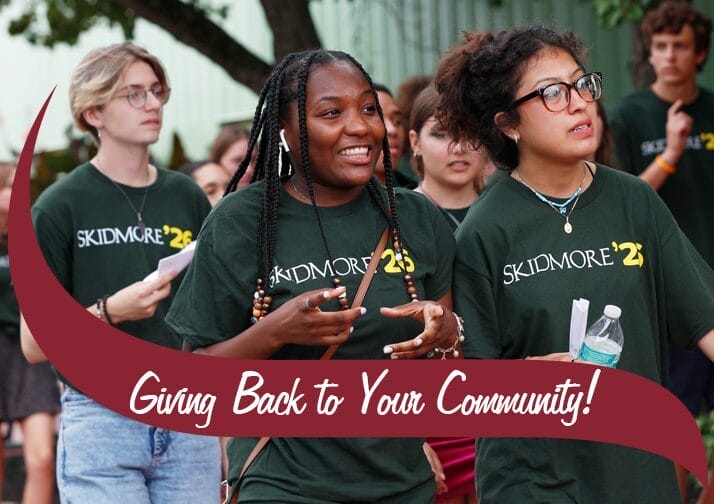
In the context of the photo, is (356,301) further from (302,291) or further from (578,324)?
(578,324)

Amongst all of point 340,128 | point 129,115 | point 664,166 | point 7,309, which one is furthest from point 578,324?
point 7,309

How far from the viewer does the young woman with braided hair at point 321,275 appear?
3.97m

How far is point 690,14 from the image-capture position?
7.96 metres

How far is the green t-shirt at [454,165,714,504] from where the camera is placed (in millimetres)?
4281

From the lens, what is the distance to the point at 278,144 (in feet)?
14.1

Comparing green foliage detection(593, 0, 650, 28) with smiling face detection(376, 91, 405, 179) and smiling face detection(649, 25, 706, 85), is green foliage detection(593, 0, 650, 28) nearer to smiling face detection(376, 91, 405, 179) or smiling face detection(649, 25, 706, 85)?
smiling face detection(649, 25, 706, 85)

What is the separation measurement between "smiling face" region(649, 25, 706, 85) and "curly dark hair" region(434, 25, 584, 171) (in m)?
3.19

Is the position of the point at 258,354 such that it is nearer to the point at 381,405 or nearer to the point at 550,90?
the point at 381,405

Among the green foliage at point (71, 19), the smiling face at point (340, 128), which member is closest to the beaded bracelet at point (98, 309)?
the smiling face at point (340, 128)

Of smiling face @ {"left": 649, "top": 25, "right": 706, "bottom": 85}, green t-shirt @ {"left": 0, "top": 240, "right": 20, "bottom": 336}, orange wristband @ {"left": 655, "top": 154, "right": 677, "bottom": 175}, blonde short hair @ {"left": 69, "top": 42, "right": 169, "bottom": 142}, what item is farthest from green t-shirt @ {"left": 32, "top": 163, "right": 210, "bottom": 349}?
Result: smiling face @ {"left": 649, "top": 25, "right": 706, "bottom": 85}

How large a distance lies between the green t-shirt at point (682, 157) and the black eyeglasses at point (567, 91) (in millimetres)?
3226

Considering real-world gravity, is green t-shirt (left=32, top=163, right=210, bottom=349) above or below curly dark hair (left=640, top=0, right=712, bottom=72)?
below

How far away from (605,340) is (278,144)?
114 cm

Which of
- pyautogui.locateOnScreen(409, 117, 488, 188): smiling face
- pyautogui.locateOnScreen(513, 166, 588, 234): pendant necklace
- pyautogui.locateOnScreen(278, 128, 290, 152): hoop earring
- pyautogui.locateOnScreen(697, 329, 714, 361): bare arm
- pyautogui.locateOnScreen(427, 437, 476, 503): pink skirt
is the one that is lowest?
pyautogui.locateOnScreen(427, 437, 476, 503): pink skirt
